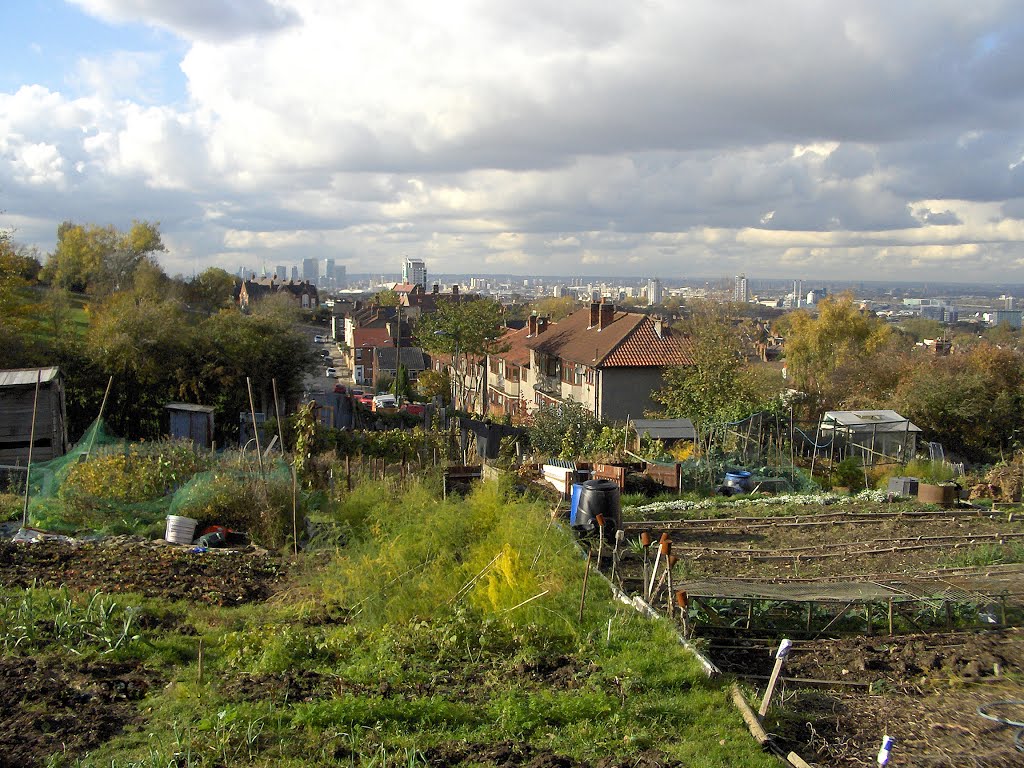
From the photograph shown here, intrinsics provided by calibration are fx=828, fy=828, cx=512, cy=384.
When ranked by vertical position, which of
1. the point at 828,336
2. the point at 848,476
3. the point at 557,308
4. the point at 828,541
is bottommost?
the point at 848,476

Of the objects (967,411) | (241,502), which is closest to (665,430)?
(967,411)

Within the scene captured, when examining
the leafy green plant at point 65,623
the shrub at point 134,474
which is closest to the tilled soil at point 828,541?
the leafy green plant at point 65,623

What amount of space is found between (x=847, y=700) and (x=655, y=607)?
1.94 m

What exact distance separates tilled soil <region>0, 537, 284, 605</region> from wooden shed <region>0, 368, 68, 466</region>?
7.33 metres

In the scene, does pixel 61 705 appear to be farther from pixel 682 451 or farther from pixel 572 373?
pixel 572 373

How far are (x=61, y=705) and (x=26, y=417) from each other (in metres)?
13.0

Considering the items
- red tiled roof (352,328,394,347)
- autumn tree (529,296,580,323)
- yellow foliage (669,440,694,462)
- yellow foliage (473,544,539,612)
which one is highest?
autumn tree (529,296,580,323)

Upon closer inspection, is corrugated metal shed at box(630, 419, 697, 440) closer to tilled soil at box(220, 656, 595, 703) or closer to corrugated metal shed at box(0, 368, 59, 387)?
corrugated metal shed at box(0, 368, 59, 387)

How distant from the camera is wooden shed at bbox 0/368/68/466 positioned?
54.9 ft

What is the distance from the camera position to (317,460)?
46.9 feet

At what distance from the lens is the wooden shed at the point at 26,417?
54.9ft

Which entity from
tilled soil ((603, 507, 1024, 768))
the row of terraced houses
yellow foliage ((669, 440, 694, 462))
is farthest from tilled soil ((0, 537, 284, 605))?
the row of terraced houses

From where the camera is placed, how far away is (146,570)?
953 centimetres

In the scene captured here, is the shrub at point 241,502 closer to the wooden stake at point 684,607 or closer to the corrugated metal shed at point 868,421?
the wooden stake at point 684,607
